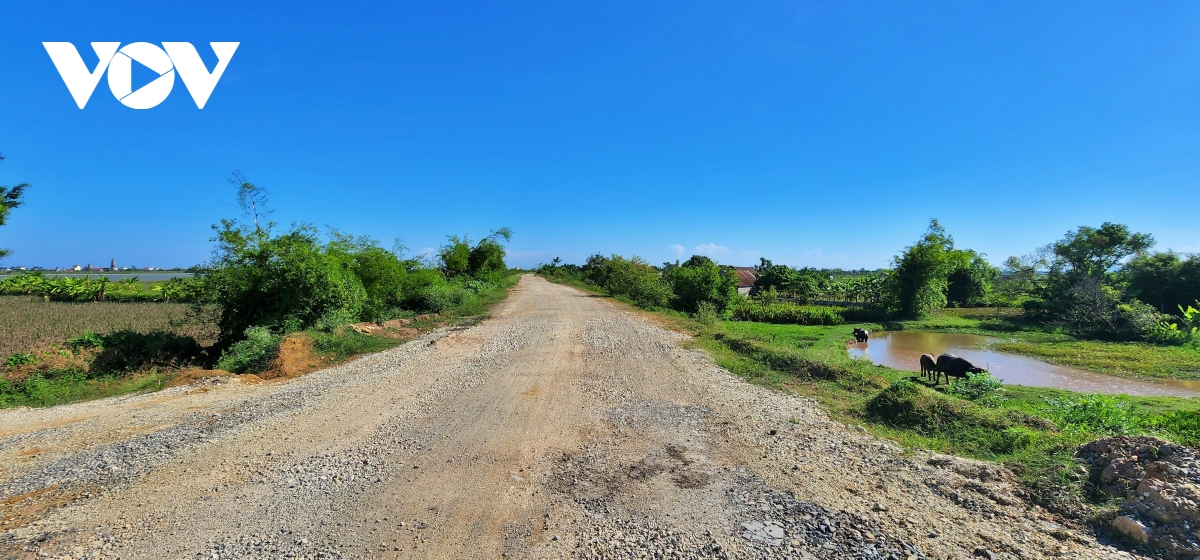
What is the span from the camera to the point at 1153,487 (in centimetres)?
338

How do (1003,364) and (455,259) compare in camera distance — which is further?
(455,259)

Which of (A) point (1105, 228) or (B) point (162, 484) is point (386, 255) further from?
(A) point (1105, 228)

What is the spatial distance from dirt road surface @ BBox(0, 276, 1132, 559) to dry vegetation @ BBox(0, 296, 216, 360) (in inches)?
310

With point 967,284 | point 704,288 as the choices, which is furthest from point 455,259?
point 967,284

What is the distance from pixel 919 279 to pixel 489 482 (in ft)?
100

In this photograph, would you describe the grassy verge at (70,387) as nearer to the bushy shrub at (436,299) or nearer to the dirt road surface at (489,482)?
the dirt road surface at (489,482)

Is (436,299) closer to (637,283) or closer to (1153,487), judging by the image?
(637,283)

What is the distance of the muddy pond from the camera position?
35.5 ft

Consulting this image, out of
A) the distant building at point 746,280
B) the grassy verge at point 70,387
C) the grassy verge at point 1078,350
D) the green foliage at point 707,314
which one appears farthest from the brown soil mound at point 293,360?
the distant building at point 746,280

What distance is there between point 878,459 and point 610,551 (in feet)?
10.8

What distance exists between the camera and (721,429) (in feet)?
18.9

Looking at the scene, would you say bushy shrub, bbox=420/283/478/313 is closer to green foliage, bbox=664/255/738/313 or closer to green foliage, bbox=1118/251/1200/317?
green foliage, bbox=664/255/738/313

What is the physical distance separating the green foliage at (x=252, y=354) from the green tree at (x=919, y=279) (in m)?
31.9

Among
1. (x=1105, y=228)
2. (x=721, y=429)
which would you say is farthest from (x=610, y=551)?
(x=1105, y=228)
